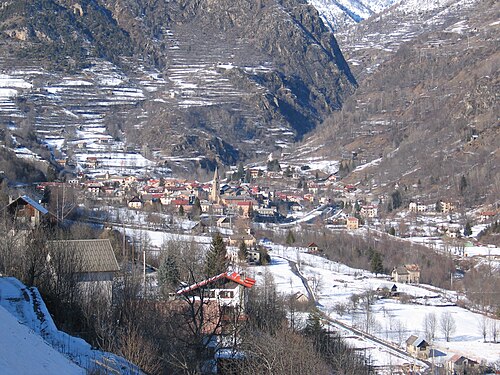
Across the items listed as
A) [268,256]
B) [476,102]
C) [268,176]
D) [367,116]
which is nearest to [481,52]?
[367,116]

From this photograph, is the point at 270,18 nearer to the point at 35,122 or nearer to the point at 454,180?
the point at 35,122

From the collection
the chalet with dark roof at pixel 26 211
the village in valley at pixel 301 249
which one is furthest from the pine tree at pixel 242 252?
the chalet with dark roof at pixel 26 211

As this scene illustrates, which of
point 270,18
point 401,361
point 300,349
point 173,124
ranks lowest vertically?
point 401,361

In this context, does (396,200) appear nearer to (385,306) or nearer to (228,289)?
(385,306)

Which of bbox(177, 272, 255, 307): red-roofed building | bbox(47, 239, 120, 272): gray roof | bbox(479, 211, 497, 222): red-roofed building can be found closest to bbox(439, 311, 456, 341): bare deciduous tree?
bbox(177, 272, 255, 307): red-roofed building

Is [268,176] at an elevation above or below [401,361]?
above

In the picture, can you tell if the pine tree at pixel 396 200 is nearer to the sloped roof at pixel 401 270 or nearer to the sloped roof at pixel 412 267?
the sloped roof at pixel 412 267
